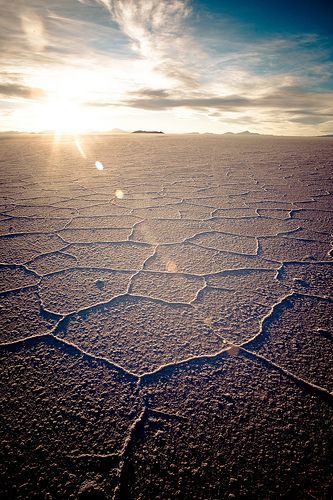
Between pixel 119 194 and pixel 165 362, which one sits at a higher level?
pixel 119 194

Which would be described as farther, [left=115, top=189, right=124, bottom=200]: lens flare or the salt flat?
[left=115, top=189, right=124, bottom=200]: lens flare

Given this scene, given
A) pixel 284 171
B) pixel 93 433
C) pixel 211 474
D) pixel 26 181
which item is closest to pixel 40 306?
pixel 93 433

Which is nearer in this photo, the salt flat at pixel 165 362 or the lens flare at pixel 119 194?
the salt flat at pixel 165 362

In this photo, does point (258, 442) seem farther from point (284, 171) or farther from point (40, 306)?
point (284, 171)

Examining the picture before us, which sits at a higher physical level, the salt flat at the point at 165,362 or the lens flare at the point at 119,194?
the lens flare at the point at 119,194

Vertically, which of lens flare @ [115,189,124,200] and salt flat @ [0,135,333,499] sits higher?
lens flare @ [115,189,124,200]

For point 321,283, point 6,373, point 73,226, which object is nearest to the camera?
point 6,373

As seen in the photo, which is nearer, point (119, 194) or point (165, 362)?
point (165, 362)

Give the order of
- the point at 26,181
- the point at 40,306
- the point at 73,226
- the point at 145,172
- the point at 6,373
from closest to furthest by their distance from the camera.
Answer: the point at 6,373
the point at 40,306
the point at 73,226
the point at 26,181
the point at 145,172
